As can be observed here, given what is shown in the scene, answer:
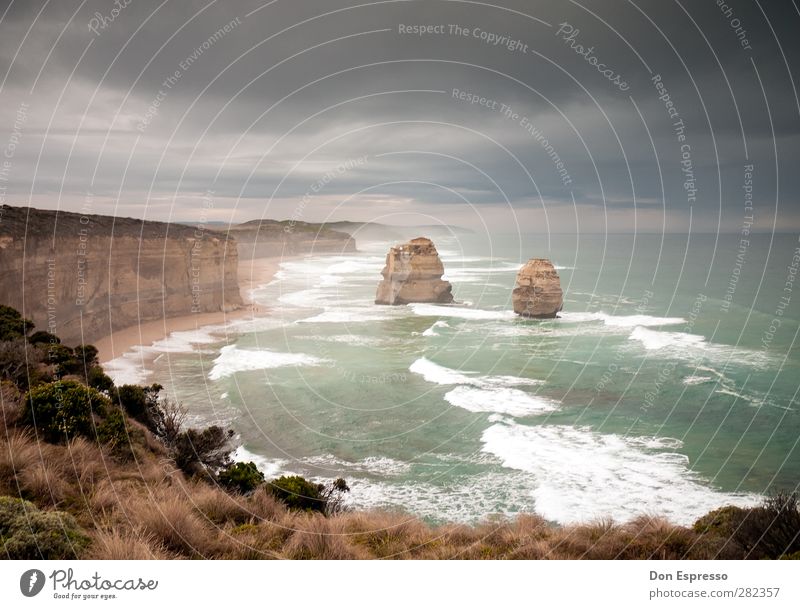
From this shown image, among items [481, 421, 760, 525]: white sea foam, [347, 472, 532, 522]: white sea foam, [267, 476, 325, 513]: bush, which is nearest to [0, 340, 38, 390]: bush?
[267, 476, 325, 513]: bush

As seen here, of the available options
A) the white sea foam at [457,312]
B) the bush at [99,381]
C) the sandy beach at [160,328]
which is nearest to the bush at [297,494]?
the bush at [99,381]

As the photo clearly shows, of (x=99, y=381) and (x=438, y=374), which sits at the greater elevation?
(x=99, y=381)

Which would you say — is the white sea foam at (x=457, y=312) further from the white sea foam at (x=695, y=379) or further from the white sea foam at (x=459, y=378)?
the white sea foam at (x=695, y=379)

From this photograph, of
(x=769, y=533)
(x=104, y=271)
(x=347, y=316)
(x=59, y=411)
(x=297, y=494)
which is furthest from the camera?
Answer: (x=347, y=316)

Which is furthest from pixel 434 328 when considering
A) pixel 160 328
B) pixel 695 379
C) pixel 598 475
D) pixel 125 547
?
pixel 125 547

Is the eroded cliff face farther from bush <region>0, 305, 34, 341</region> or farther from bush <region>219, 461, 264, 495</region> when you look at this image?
bush <region>219, 461, 264, 495</region>

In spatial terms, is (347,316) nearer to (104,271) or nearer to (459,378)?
(104,271)

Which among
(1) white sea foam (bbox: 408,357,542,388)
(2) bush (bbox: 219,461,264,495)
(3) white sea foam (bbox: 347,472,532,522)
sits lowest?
(3) white sea foam (bbox: 347,472,532,522)
